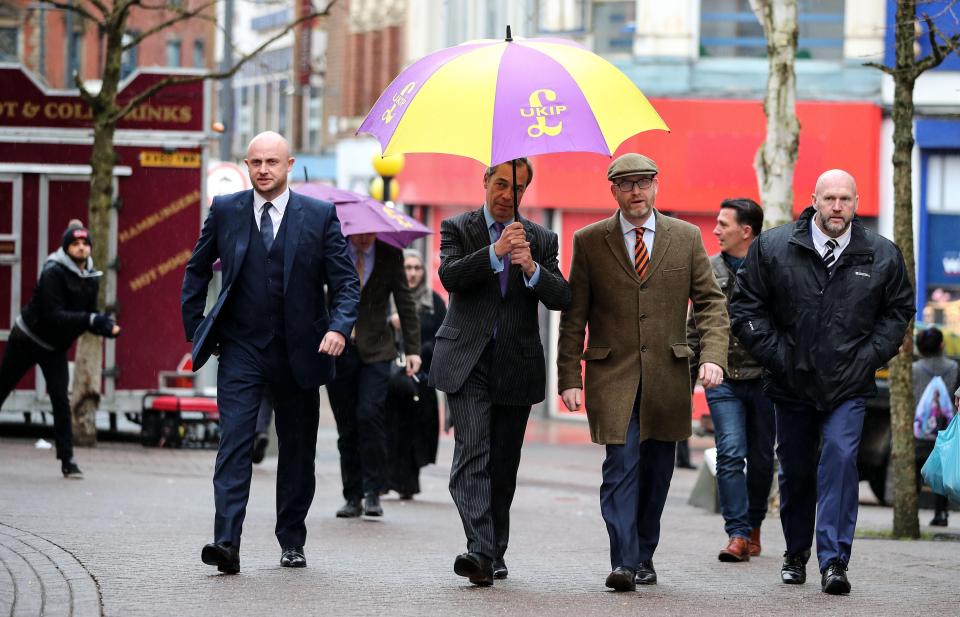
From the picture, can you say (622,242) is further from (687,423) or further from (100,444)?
(100,444)

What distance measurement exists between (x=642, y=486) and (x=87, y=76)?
167ft

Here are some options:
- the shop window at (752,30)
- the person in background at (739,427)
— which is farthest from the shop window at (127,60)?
the person in background at (739,427)

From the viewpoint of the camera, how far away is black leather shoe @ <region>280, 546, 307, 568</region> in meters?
8.95

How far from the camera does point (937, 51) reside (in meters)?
11.8

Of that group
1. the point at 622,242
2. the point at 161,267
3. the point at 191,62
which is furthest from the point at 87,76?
the point at 622,242

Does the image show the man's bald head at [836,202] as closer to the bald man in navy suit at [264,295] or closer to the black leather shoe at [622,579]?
the black leather shoe at [622,579]

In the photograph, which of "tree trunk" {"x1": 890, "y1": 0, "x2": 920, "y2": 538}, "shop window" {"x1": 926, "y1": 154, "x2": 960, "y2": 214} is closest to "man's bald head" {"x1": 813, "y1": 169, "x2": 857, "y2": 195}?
"tree trunk" {"x1": 890, "y1": 0, "x2": 920, "y2": 538}

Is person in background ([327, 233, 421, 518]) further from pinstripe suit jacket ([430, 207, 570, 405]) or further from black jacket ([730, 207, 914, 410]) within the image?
black jacket ([730, 207, 914, 410])

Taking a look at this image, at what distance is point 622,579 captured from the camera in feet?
27.7

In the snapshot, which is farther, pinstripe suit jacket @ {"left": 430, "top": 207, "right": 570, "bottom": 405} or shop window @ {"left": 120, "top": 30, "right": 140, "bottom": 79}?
shop window @ {"left": 120, "top": 30, "right": 140, "bottom": 79}

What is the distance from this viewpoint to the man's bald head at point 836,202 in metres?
8.70

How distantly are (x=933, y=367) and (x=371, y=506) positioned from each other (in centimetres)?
485

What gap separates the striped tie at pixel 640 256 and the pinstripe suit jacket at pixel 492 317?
368 millimetres

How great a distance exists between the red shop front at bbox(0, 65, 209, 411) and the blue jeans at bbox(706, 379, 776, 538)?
31.5ft
